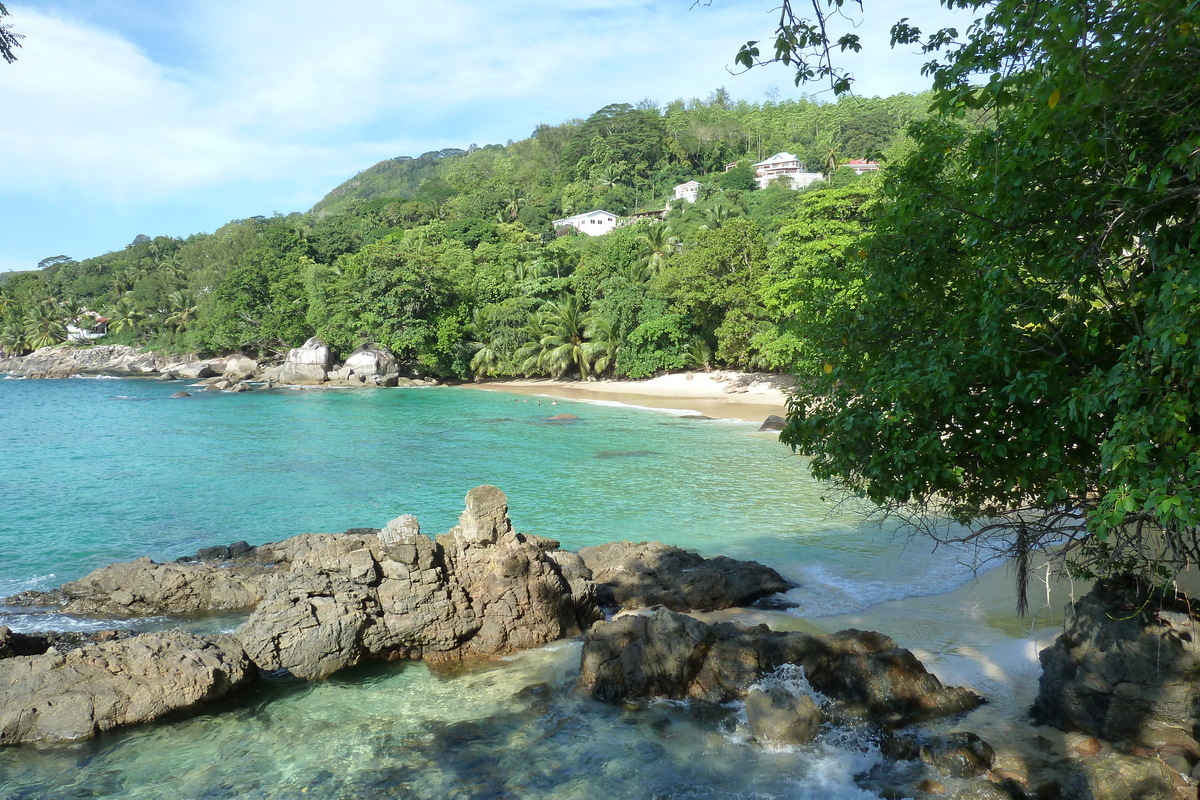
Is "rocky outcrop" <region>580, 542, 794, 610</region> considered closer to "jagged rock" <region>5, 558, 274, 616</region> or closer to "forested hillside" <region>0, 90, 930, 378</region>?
"forested hillside" <region>0, 90, 930, 378</region>

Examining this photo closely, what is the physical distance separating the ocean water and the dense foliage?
270 cm

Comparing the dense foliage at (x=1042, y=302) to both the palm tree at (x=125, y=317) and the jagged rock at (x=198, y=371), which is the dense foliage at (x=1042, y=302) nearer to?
the jagged rock at (x=198, y=371)

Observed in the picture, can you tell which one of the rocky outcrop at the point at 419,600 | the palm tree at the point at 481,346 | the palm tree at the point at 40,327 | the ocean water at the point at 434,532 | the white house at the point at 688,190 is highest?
the white house at the point at 688,190

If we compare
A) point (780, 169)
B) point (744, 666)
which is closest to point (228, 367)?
point (744, 666)

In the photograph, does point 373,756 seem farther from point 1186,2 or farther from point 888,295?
point 1186,2

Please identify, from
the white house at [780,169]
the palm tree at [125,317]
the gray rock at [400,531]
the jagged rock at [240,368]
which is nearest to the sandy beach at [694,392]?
the jagged rock at [240,368]

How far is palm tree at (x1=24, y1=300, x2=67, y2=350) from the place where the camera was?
7688 cm

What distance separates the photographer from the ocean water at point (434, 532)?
21.6 ft

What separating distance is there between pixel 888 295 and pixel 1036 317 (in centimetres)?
147

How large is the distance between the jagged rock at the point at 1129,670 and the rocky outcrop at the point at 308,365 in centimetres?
4849

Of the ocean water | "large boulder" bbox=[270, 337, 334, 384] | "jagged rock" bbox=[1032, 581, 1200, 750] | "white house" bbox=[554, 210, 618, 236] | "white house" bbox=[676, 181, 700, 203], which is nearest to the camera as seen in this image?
"jagged rock" bbox=[1032, 581, 1200, 750]

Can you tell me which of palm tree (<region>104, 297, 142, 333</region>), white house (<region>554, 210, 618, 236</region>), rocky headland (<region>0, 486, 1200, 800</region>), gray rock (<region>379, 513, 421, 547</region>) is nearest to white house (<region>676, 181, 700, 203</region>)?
white house (<region>554, 210, 618, 236</region>)

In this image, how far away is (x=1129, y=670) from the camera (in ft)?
20.7

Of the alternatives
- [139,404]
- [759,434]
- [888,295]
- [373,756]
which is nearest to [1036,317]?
[888,295]
